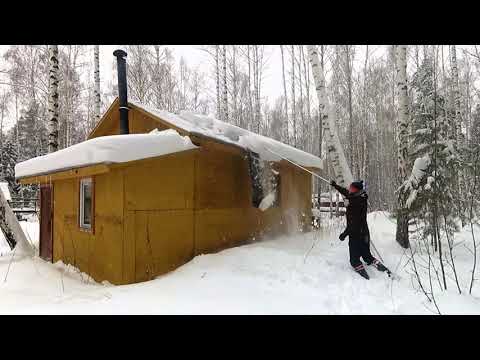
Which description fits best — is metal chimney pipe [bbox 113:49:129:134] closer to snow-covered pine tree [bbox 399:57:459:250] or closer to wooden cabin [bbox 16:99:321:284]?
wooden cabin [bbox 16:99:321:284]

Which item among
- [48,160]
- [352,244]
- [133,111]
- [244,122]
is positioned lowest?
[352,244]

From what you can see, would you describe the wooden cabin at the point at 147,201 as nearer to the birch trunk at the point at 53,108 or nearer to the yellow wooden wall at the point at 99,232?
the yellow wooden wall at the point at 99,232

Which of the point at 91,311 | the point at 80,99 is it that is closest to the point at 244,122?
the point at 80,99

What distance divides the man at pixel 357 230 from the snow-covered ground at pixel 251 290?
26 centimetres

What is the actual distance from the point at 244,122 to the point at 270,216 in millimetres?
20085

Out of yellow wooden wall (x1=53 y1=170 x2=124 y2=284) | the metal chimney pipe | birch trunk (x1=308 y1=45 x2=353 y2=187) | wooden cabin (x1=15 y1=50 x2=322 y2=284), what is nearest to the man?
wooden cabin (x1=15 y1=50 x2=322 y2=284)

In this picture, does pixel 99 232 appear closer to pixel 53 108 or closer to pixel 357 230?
pixel 357 230

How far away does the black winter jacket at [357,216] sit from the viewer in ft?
21.7

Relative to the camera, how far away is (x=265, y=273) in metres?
5.97

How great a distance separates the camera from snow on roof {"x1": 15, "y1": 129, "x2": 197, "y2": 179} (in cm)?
567

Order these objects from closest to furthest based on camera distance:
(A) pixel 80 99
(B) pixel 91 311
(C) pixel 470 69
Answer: (B) pixel 91 311, (A) pixel 80 99, (C) pixel 470 69

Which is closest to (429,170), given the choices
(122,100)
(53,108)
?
(122,100)

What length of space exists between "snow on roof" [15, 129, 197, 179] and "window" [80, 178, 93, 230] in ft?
2.40
